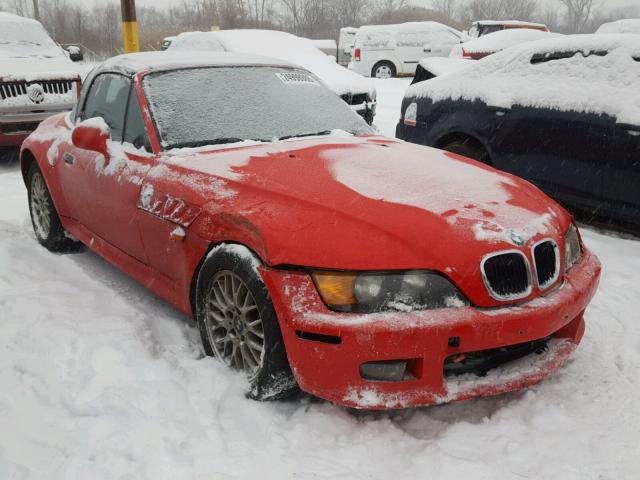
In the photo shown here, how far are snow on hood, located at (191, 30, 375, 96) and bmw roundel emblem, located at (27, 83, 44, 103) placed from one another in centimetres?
285

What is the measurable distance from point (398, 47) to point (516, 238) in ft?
57.6

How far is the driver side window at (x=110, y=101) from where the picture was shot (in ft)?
11.7

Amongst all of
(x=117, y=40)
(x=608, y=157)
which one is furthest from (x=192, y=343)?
(x=117, y=40)

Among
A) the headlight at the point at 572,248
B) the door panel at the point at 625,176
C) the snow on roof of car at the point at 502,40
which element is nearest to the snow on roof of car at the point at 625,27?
the snow on roof of car at the point at 502,40

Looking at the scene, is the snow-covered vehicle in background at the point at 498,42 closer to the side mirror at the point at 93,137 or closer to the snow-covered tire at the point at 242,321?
the side mirror at the point at 93,137

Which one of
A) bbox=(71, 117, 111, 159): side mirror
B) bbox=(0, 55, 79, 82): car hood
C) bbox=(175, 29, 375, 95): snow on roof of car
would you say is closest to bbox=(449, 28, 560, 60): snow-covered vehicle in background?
bbox=(175, 29, 375, 95): snow on roof of car

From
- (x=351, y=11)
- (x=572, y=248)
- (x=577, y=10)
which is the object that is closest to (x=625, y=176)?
(x=572, y=248)

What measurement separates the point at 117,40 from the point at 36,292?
39511 millimetres

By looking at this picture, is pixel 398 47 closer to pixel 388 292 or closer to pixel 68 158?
pixel 68 158

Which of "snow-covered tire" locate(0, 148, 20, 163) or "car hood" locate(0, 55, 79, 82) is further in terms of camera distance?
"snow-covered tire" locate(0, 148, 20, 163)

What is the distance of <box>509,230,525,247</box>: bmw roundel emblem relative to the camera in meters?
2.42

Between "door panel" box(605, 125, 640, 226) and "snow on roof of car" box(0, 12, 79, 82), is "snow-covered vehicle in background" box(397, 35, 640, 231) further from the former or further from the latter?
"snow on roof of car" box(0, 12, 79, 82)

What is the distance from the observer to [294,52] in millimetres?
9625

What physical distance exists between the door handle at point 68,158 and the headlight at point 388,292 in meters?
2.37
